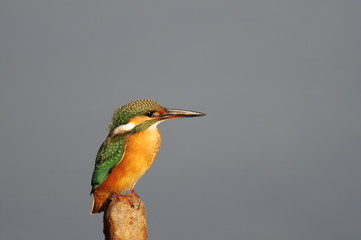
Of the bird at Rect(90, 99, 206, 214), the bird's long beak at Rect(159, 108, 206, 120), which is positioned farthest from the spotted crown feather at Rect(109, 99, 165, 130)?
the bird's long beak at Rect(159, 108, 206, 120)

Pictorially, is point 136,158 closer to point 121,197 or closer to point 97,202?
point 121,197

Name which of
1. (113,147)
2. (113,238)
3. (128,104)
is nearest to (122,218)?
(113,238)

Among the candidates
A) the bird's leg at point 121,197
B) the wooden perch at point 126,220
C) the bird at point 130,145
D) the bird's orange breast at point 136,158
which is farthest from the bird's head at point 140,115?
the wooden perch at point 126,220

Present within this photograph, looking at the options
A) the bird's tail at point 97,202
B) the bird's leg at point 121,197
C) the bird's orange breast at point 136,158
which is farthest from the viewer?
the bird's tail at point 97,202

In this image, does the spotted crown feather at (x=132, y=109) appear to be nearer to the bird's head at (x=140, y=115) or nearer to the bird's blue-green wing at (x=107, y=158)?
the bird's head at (x=140, y=115)

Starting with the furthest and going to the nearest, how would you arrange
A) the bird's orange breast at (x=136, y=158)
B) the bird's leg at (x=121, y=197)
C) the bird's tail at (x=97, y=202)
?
1. the bird's tail at (x=97, y=202)
2. the bird's leg at (x=121, y=197)
3. the bird's orange breast at (x=136, y=158)

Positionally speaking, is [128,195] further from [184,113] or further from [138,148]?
[184,113]

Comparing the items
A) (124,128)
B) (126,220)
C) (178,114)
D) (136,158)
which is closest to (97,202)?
(126,220)
